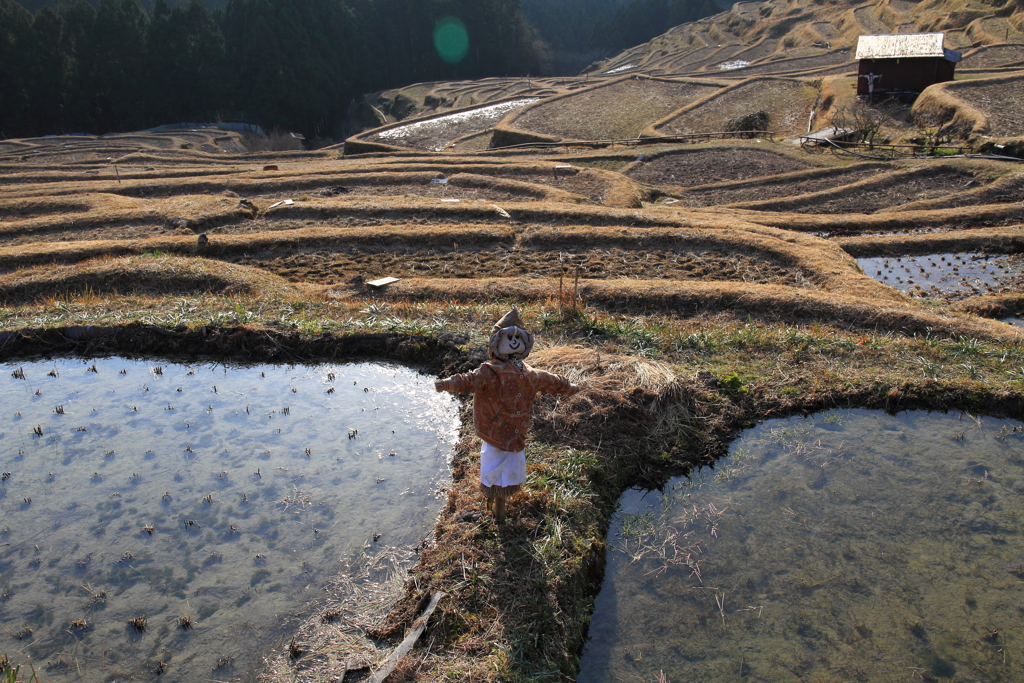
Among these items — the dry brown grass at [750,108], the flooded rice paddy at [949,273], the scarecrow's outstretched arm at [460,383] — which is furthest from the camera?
the dry brown grass at [750,108]

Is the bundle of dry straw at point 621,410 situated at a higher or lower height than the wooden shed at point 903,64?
lower

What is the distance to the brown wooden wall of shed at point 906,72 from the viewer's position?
41125 millimetres

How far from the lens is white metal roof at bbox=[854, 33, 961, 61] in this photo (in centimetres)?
4100

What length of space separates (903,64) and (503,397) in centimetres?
4732

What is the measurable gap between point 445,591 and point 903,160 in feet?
105

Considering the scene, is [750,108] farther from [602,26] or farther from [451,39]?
[602,26]

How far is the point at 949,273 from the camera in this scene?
17.0 meters

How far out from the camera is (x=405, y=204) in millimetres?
22328

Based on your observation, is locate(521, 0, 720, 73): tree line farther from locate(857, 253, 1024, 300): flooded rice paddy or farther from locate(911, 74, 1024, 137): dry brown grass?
locate(857, 253, 1024, 300): flooded rice paddy

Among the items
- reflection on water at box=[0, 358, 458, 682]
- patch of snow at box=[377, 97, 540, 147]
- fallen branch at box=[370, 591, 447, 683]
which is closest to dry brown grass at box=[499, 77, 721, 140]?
patch of snow at box=[377, 97, 540, 147]

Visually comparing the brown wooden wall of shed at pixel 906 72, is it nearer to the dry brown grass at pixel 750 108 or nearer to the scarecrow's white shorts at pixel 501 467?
the dry brown grass at pixel 750 108

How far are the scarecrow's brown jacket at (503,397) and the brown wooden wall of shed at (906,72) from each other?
152 ft

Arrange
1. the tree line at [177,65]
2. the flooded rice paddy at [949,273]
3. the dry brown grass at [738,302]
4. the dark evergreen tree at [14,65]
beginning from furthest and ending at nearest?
the tree line at [177,65], the dark evergreen tree at [14,65], the flooded rice paddy at [949,273], the dry brown grass at [738,302]

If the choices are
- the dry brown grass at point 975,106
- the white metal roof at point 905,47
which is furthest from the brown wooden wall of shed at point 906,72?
the dry brown grass at point 975,106
